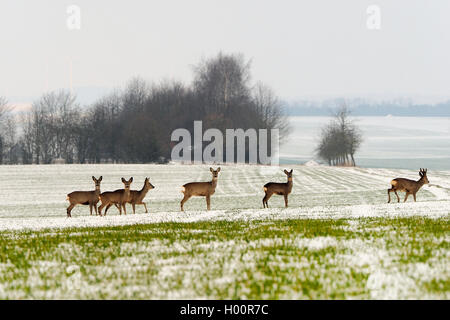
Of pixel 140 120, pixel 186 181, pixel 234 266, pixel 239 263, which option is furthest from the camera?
pixel 140 120

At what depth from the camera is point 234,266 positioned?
31.4 ft

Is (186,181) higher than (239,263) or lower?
lower

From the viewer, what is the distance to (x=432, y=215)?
800 inches

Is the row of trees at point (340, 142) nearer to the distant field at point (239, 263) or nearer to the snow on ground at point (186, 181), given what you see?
the snow on ground at point (186, 181)

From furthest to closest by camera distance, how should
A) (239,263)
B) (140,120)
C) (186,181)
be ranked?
(140,120) < (186,181) < (239,263)

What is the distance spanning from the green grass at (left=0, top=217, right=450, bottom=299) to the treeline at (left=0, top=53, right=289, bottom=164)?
8368cm

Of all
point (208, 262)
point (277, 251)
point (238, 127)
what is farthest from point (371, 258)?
point (238, 127)

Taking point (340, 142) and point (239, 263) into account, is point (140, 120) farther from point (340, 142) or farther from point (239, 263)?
point (239, 263)

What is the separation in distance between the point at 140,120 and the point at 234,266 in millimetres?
93314

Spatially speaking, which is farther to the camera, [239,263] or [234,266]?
[239,263]

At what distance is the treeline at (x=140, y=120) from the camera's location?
9888 centimetres

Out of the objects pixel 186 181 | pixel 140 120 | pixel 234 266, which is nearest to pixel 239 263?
pixel 234 266

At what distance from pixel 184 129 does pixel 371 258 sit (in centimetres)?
9219
